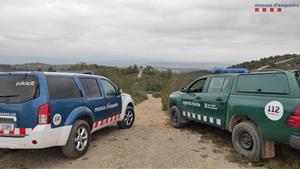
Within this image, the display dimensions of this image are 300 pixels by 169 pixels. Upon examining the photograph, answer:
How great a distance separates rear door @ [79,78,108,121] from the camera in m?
5.80

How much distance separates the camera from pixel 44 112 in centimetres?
441

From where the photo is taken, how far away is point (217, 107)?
234 inches

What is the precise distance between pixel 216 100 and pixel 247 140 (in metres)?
1.23

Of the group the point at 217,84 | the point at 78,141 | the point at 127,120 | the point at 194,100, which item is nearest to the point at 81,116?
the point at 78,141

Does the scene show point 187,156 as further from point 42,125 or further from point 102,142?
point 42,125

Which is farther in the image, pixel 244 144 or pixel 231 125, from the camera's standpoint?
pixel 231 125

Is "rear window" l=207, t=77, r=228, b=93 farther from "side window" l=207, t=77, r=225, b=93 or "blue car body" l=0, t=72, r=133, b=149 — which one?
"blue car body" l=0, t=72, r=133, b=149

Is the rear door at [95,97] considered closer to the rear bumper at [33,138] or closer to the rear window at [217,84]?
the rear bumper at [33,138]

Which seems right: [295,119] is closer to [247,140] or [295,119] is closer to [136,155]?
[247,140]

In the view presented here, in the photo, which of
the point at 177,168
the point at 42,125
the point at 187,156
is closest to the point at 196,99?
the point at 187,156

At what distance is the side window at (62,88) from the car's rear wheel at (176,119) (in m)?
3.63

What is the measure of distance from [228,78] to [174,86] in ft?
31.9

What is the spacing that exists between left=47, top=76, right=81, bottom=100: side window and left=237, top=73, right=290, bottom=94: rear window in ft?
11.4

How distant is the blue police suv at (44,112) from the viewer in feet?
14.4
